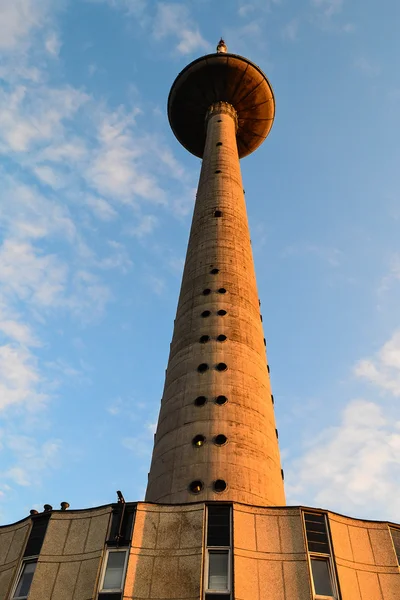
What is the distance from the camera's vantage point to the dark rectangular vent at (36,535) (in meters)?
20.7

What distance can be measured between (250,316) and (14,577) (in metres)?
19.9

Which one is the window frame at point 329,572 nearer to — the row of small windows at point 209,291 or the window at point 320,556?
the window at point 320,556

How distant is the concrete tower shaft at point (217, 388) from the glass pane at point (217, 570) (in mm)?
5520

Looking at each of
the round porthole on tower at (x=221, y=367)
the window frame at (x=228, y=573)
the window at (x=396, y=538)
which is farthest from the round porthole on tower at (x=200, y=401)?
the window at (x=396, y=538)

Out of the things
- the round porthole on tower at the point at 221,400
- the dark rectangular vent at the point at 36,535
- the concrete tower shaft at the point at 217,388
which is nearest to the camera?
the dark rectangular vent at the point at 36,535

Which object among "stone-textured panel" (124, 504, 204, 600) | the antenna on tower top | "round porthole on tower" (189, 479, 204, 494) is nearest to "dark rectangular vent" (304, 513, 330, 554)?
"stone-textured panel" (124, 504, 204, 600)

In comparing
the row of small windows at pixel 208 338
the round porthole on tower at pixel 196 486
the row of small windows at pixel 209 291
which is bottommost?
the round porthole on tower at pixel 196 486

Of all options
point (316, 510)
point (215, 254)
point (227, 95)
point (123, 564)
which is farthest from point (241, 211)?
point (123, 564)

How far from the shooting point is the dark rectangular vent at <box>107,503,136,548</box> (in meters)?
20.0

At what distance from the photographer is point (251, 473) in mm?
26797

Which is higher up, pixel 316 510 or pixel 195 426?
pixel 195 426

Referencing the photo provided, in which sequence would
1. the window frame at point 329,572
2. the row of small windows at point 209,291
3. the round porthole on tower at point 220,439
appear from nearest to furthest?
the window frame at point 329,572
the round porthole on tower at point 220,439
the row of small windows at point 209,291

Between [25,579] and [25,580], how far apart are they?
0.13 ft

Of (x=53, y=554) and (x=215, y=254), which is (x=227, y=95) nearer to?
(x=215, y=254)
